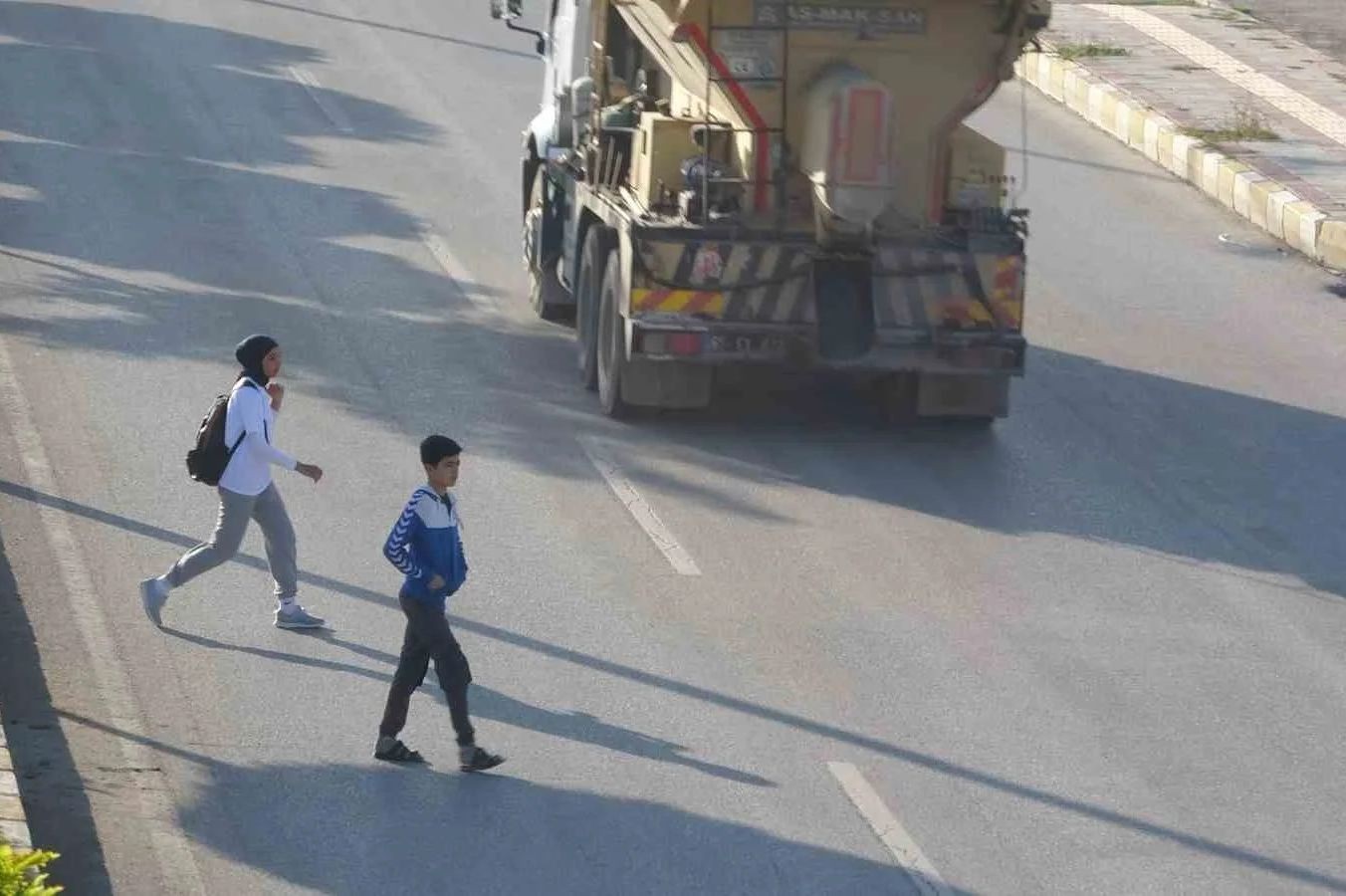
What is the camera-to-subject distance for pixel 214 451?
11258mm

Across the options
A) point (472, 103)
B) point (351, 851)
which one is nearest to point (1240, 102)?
point (472, 103)

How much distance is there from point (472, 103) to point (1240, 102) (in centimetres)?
773

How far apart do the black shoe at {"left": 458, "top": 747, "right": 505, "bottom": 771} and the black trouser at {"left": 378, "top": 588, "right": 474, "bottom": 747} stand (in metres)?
0.03

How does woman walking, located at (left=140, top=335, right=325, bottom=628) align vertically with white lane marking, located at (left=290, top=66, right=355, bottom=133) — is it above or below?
below

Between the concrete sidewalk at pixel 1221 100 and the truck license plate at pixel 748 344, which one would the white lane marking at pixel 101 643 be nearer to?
the truck license plate at pixel 748 344

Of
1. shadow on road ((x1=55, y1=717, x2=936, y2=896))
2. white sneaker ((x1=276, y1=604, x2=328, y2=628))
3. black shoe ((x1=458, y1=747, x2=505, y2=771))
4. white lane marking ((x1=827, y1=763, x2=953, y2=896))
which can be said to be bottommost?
shadow on road ((x1=55, y1=717, x2=936, y2=896))

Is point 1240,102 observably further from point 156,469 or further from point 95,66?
point 156,469

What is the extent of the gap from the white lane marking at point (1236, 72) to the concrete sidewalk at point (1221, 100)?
0.01 meters

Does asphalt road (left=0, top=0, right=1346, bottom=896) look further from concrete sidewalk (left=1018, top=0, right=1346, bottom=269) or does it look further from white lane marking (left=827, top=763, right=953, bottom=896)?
concrete sidewalk (left=1018, top=0, right=1346, bottom=269)

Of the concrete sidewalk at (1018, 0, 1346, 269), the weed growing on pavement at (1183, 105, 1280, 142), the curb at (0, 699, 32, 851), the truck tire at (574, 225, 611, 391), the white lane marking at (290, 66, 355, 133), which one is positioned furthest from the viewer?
the white lane marking at (290, 66, 355, 133)

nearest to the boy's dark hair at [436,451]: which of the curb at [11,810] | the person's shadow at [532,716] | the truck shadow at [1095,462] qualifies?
the person's shadow at [532,716]

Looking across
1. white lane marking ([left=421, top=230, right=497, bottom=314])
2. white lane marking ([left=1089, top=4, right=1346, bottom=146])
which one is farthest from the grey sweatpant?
white lane marking ([left=1089, top=4, right=1346, bottom=146])

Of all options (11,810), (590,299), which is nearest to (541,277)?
(590,299)

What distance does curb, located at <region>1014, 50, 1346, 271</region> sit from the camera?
20562 millimetres
